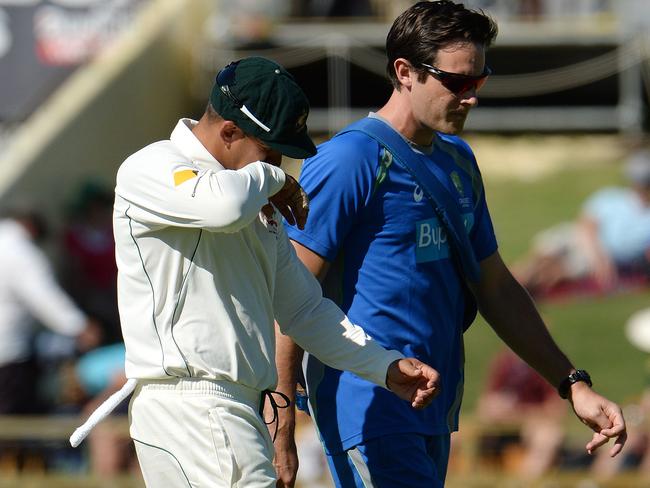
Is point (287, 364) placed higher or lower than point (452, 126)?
lower

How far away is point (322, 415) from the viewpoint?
410 cm

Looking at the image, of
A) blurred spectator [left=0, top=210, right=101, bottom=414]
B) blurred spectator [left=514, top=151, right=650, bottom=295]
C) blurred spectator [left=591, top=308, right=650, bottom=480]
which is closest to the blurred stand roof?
blurred spectator [left=0, top=210, right=101, bottom=414]

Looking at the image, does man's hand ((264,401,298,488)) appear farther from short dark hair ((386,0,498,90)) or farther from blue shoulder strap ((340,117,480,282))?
short dark hair ((386,0,498,90))

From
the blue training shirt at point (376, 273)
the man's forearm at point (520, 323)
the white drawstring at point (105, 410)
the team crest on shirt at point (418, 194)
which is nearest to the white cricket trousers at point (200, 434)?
the white drawstring at point (105, 410)

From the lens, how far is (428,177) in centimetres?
402

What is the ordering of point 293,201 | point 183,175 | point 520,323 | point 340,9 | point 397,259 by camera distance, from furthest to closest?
point 340,9
point 520,323
point 397,259
point 293,201
point 183,175

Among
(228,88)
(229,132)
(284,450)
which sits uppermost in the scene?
(228,88)

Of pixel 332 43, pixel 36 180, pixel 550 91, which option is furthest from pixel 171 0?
pixel 550 91

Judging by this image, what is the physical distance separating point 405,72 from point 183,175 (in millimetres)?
1031

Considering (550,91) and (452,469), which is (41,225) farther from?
(550,91)

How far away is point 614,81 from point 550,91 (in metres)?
0.77

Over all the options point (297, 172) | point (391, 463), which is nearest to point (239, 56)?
point (297, 172)

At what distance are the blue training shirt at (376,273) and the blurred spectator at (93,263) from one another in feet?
24.9

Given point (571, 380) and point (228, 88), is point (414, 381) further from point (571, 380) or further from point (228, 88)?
point (228, 88)
